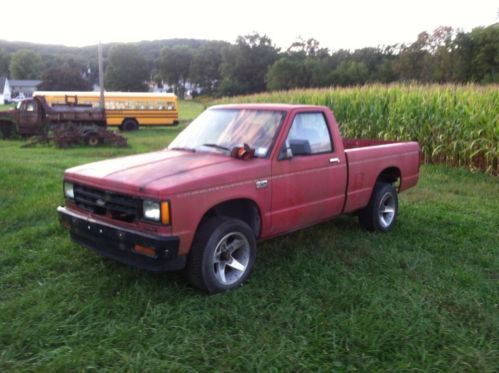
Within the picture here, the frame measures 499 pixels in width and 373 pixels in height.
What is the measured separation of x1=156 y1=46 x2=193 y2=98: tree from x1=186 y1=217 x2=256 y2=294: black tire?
4140 inches

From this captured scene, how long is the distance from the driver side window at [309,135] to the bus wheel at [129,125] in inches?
1029

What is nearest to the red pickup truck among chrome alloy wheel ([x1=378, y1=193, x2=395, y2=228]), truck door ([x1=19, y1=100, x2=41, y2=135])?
chrome alloy wheel ([x1=378, y1=193, x2=395, y2=228])

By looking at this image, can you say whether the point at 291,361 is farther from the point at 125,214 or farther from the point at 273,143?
the point at 273,143

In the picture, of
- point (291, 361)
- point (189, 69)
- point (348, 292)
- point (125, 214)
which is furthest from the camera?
point (189, 69)

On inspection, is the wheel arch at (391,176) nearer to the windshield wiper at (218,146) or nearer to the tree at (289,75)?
the windshield wiper at (218,146)

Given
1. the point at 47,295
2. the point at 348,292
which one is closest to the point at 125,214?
the point at 47,295

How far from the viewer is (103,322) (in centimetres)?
371

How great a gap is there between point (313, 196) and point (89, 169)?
7.58 feet

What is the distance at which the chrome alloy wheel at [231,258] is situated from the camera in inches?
168

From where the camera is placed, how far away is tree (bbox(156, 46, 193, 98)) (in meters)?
106

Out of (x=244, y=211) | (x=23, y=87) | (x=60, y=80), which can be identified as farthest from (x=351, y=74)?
(x=23, y=87)

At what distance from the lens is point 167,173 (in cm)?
411

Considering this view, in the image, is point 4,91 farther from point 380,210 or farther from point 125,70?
point 380,210

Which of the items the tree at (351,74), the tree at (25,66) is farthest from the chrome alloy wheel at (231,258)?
the tree at (25,66)
